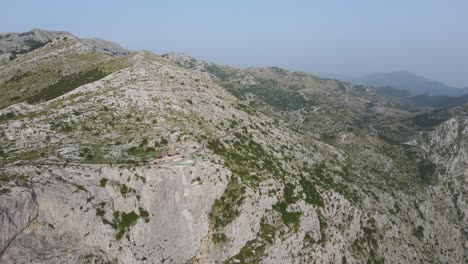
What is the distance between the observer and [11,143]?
7150 cm

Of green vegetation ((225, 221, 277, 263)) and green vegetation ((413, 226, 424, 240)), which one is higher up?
green vegetation ((225, 221, 277, 263))

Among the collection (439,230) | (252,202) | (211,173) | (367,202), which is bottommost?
(439,230)

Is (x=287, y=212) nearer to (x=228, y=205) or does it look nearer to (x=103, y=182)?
(x=228, y=205)

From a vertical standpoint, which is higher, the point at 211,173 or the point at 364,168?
the point at 211,173

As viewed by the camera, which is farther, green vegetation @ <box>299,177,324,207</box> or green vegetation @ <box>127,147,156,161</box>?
green vegetation @ <box>299,177,324,207</box>

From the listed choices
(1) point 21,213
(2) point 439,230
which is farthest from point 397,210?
(1) point 21,213

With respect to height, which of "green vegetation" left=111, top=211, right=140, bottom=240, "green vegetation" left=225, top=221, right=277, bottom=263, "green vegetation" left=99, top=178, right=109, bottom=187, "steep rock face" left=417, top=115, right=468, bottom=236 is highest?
"green vegetation" left=99, top=178, right=109, bottom=187

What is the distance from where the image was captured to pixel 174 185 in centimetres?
7512

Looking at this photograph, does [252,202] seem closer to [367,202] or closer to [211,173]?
[211,173]

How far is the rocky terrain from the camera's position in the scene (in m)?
63.5

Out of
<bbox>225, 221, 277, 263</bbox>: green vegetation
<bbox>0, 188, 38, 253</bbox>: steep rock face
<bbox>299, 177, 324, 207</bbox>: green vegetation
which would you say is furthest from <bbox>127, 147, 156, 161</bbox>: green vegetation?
<bbox>299, 177, 324, 207</bbox>: green vegetation

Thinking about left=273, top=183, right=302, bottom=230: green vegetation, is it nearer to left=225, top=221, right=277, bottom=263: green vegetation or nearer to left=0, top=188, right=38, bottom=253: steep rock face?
left=225, top=221, right=277, bottom=263: green vegetation

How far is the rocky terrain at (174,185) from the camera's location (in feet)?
208

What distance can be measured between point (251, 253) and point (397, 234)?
2519 inches
